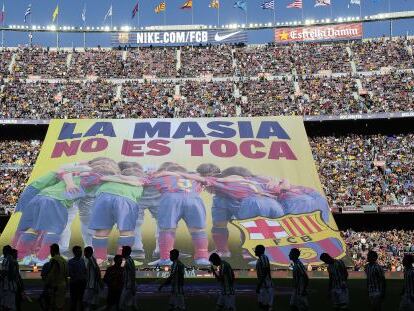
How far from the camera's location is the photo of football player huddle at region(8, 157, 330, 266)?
39781 millimetres

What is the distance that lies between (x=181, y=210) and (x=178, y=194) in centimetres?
153

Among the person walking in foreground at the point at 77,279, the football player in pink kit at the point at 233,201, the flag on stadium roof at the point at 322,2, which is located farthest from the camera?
the flag on stadium roof at the point at 322,2

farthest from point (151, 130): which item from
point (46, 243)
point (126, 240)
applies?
point (46, 243)

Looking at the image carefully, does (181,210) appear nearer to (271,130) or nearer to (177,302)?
(271,130)

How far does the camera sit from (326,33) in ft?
235

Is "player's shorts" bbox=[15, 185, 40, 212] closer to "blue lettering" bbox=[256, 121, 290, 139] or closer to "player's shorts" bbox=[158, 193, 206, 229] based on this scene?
"player's shorts" bbox=[158, 193, 206, 229]

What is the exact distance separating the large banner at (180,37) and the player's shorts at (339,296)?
198ft

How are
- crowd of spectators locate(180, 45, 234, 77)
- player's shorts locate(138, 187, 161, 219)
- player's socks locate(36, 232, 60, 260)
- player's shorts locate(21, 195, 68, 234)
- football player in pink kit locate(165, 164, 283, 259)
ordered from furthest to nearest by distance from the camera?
crowd of spectators locate(180, 45, 234, 77), player's shorts locate(138, 187, 161, 219), player's shorts locate(21, 195, 68, 234), football player in pink kit locate(165, 164, 283, 259), player's socks locate(36, 232, 60, 260)

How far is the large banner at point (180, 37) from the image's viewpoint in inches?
2886

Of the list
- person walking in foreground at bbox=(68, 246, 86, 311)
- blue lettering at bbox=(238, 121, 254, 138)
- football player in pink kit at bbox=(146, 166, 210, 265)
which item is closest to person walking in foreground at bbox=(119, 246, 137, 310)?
person walking in foreground at bbox=(68, 246, 86, 311)

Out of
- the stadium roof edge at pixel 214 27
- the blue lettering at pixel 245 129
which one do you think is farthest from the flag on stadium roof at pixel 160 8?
the blue lettering at pixel 245 129

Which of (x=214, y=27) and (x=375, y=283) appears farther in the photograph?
(x=214, y=27)

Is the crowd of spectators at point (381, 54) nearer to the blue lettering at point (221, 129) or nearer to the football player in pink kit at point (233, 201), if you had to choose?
the blue lettering at point (221, 129)

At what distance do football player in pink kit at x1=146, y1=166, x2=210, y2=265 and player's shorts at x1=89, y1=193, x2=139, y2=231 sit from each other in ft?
6.61
